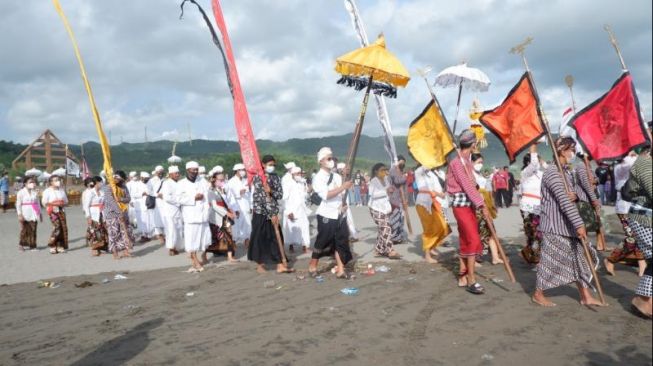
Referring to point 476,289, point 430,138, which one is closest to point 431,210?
point 430,138

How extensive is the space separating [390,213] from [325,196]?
8.14 ft

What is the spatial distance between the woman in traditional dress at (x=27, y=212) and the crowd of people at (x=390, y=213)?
0.03 meters

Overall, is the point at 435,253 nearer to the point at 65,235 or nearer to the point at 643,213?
the point at 643,213

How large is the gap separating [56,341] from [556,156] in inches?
220

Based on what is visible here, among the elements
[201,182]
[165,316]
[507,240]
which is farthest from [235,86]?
[507,240]

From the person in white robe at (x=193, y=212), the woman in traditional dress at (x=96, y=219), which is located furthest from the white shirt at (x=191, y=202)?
the woman in traditional dress at (x=96, y=219)

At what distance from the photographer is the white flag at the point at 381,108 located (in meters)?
8.31

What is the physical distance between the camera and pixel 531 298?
5129mm

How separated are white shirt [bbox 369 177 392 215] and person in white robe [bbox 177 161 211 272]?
10.1 ft

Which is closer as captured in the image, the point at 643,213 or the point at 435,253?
the point at 643,213

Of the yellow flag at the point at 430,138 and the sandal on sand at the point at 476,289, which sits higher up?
the yellow flag at the point at 430,138

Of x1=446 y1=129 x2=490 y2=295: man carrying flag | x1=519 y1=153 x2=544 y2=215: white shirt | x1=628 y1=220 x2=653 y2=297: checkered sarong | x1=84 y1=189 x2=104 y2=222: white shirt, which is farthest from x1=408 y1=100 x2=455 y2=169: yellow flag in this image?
x1=84 y1=189 x2=104 y2=222: white shirt

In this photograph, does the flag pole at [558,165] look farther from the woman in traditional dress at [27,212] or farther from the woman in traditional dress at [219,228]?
the woman in traditional dress at [27,212]

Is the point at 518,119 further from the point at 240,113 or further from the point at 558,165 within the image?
the point at 240,113
